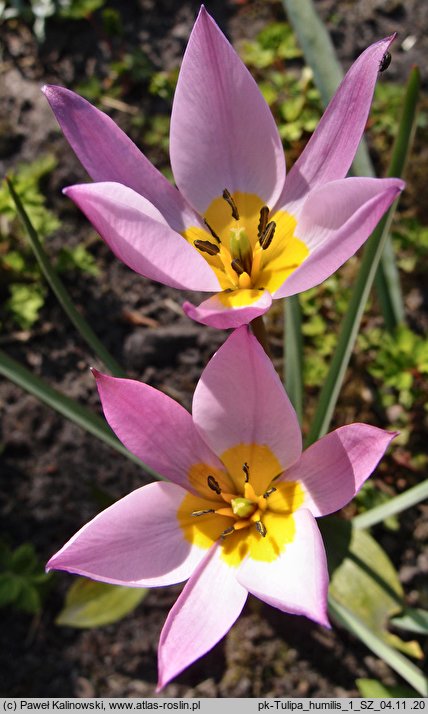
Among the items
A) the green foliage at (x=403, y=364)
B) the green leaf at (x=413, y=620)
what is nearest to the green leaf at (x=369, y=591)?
the green leaf at (x=413, y=620)

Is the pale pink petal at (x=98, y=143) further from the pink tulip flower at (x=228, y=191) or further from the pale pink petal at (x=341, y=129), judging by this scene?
the pale pink petal at (x=341, y=129)

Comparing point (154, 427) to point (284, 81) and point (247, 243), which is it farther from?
point (284, 81)

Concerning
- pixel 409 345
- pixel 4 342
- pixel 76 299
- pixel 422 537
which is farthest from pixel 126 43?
pixel 422 537

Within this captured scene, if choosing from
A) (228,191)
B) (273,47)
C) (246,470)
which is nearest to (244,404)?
(246,470)

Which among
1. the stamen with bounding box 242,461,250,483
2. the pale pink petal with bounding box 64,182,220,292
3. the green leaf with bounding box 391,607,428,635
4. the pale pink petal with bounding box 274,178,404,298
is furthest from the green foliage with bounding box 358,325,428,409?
the pale pink petal with bounding box 64,182,220,292

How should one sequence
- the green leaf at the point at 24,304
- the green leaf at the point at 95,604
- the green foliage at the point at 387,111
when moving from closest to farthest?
the green leaf at the point at 95,604
the green leaf at the point at 24,304
the green foliage at the point at 387,111

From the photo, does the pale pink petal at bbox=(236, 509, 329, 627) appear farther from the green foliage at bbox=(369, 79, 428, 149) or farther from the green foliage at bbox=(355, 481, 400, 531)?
the green foliage at bbox=(369, 79, 428, 149)
